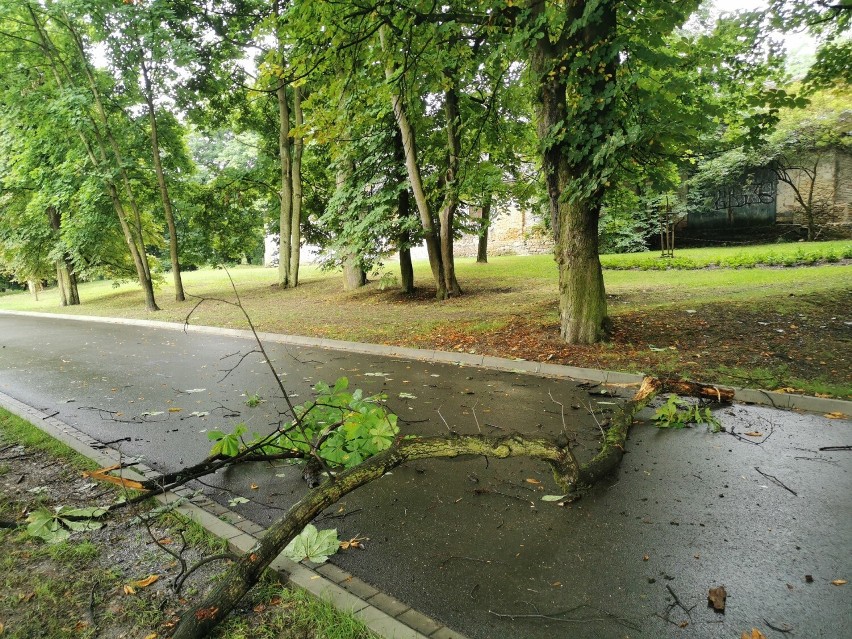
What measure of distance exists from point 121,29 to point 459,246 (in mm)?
23024

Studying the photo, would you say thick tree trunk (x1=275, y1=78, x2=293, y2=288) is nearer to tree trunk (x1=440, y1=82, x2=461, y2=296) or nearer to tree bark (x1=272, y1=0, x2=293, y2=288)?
tree bark (x1=272, y1=0, x2=293, y2=288)

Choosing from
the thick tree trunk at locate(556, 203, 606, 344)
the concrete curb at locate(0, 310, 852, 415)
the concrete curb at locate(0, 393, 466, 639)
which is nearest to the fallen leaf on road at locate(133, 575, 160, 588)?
the concrete curb at locate(0, 393, 466, 639)

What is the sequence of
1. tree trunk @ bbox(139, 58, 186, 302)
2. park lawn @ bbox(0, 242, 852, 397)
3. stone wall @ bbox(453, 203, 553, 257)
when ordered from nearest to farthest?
park lawn @ bbox(0, 242, 852, 397) → tree trunk @ bbox(139, 58, 186, 302) → stone wall @ bbox(453, 203, 553, 257)

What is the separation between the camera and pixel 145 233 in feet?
83.0

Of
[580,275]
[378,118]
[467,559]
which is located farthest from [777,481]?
[378,118]

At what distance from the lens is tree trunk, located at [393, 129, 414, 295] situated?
1584 centimetres

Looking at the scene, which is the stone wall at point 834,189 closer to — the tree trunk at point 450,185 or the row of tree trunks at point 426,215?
the tree trunk at point 450,185

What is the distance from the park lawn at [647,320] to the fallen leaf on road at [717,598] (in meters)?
4.28

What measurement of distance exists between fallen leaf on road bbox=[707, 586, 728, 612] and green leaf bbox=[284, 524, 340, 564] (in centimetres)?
213

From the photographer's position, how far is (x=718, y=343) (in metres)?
7.88

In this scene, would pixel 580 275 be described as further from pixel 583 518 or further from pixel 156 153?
pixel 156 153

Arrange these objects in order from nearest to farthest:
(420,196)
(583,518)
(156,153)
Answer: (583,518)
(420,196)
(156,153)

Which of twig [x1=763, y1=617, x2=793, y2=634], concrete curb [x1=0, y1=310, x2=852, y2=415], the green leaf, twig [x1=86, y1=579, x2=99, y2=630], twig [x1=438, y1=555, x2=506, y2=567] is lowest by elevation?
twig [x1=763, y1=617, x2=793, y2=634]

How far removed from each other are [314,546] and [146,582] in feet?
3.17
